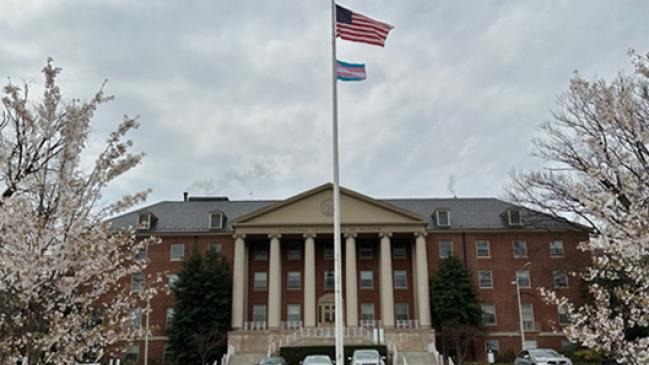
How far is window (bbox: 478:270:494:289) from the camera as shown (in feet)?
164

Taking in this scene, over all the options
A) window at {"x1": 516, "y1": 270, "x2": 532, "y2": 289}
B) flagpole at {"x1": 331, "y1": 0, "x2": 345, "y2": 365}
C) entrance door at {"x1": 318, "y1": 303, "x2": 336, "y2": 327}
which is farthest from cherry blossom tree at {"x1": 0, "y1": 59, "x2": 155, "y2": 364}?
window at {"x1": 516, "y1": 270, "x2": 532, "y2": 289}

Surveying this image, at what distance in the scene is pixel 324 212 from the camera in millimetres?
48219

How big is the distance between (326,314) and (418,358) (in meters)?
10.1

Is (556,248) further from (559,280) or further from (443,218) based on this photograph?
(443,218)

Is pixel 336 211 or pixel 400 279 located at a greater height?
pixel 400 279

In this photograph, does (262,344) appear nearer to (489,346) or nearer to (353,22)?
(489,346)

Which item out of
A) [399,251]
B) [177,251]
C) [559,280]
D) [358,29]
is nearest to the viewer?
[358,29]

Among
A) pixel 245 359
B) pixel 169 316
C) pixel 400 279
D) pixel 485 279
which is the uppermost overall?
pixel 400 279

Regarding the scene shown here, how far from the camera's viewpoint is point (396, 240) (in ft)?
169

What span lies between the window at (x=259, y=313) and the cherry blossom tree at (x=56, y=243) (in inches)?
1561

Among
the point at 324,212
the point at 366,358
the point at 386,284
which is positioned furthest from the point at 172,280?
the point at 366,358

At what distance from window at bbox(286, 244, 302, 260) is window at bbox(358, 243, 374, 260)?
214 inches

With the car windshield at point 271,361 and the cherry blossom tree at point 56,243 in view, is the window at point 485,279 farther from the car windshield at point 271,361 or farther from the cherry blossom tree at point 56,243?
the cherry blossom tree at point 56,243

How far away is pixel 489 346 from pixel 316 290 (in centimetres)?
1524
